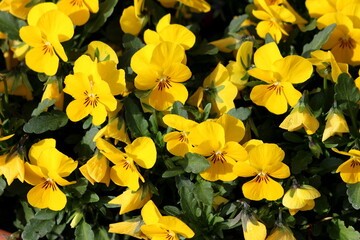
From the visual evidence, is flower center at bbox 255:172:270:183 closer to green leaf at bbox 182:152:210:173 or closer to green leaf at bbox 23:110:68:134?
green leaf at bbox 182:152:210:173

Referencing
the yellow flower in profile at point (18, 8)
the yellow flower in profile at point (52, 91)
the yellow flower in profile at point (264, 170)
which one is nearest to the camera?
the yellow flower in profile at point (264, 170)

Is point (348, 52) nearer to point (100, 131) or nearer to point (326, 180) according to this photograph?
point (326, 180)

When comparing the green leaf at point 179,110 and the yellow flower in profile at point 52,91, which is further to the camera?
the yellow flower in profile at point 52,91

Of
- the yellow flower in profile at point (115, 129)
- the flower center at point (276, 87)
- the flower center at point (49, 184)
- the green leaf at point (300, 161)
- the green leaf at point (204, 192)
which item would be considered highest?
the flower center at point (276, 87)

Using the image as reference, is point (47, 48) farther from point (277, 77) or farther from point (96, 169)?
point (277, 77)

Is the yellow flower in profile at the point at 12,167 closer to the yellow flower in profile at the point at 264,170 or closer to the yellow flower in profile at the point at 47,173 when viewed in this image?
the yellow flower in profile at the point at 47,173

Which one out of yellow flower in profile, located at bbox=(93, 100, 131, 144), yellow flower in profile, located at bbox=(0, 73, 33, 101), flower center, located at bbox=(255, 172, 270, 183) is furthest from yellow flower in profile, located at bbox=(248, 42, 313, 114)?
yellow flower in profile, located at bbox=(0, 73, 33, 101)

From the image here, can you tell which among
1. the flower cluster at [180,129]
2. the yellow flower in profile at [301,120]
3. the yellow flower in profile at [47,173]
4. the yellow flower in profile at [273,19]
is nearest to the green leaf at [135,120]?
the flower cluster at [180,129]

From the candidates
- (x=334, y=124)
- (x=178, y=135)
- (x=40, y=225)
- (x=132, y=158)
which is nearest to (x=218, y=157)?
(x=178, y=135)
